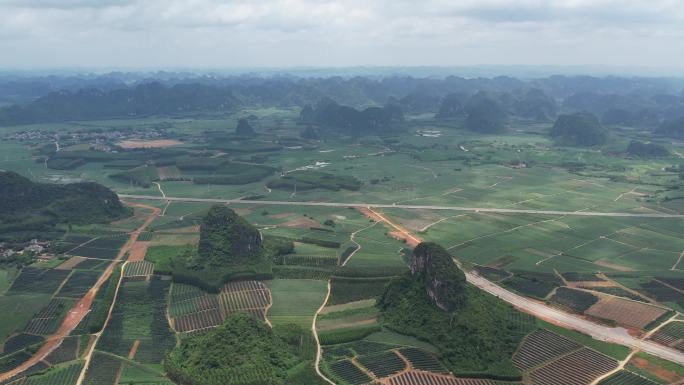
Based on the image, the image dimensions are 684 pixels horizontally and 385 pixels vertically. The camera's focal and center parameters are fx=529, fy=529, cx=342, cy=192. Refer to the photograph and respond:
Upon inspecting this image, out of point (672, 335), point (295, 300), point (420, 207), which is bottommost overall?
point (295, 300)

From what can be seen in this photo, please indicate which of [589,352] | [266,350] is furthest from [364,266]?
[589,352]

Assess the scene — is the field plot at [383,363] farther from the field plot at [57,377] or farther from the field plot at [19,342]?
the field plot at [19,342]

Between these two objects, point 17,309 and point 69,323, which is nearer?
point 69,323

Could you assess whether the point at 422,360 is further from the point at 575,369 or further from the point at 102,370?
the point at 102,370

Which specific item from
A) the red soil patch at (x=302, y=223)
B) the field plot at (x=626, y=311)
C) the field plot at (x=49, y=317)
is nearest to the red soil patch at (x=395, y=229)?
the red soil patch at (x=302, y=223)

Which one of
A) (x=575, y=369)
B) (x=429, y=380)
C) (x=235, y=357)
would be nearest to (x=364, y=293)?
(x=429, y=380)

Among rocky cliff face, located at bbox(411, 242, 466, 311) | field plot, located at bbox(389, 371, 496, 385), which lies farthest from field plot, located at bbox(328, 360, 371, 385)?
rocky cliff face, located at bbox(411, 242, 466, 311)
